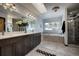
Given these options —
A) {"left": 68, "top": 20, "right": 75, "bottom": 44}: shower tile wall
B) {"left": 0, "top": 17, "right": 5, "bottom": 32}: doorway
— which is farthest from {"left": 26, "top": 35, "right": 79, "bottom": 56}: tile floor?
{"left": 0, "top": 17, "right": 5, "bottom": 32}: doorway

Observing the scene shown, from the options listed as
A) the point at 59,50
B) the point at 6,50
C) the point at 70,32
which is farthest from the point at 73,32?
the point at 6,50

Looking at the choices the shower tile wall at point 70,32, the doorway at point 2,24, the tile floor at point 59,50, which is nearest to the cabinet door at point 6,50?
the doorway at point 2,24

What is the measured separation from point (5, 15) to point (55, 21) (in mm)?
4620

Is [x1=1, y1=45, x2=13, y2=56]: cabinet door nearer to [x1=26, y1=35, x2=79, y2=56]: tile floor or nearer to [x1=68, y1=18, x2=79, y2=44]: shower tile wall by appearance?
[x1=26, y1=35, x2=79, y2=56]: tile floor

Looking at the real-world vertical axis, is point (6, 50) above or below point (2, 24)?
below

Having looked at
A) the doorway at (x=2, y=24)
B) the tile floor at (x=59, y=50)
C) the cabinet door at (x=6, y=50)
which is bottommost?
the tile floor at (x=59, y=50)

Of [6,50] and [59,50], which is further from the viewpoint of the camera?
[59,50]

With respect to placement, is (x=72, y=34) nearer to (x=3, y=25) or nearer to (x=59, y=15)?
(x=59, y=15)

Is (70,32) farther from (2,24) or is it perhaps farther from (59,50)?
(2,24)

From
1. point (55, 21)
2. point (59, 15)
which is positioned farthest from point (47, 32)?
point (59, 15)

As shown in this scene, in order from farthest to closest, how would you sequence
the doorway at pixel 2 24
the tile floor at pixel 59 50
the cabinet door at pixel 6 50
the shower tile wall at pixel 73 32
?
the shower tile wall at pixel 73 32 → the tile floor at pixel 59 50 → the doorway at pixel 2 24 → the cabinet door at pixel 6 50

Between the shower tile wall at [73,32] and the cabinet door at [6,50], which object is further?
the shower tile wall at [73,32]

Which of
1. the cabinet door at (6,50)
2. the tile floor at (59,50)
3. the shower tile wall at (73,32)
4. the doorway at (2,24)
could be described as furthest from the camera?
the shower tile wall at (73,32)

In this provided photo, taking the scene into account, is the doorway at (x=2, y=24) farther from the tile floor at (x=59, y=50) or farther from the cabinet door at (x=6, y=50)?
the tile floor at (x=59, y=50)
